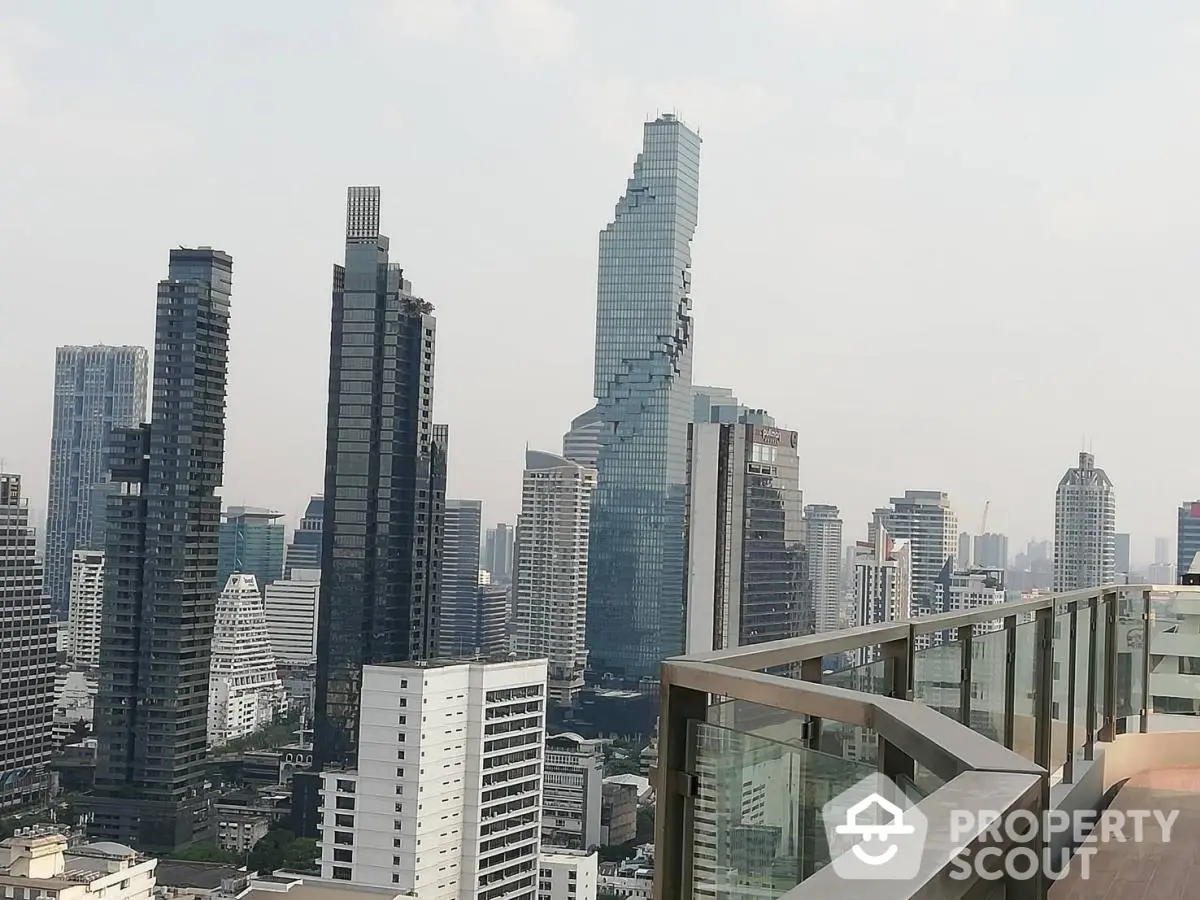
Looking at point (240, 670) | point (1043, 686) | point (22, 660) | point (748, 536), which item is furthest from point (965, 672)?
point (240, 670)

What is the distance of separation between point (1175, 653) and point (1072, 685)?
1.36 meters

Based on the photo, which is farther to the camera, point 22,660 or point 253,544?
point 253,544

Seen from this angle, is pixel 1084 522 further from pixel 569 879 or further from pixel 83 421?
pixel 83 421

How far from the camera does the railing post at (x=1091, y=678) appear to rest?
3990 mm

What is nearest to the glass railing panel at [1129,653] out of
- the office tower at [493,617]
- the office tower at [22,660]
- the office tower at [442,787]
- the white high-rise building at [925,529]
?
the office tower at [442,787]

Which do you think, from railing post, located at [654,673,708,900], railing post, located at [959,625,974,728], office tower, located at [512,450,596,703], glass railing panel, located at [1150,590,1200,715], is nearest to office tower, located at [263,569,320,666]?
office tower, located at [512,450,596,703]

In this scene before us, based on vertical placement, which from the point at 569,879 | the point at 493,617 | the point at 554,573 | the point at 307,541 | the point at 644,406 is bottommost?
the point at 569,879

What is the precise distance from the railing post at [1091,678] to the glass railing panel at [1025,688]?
0.73 metres

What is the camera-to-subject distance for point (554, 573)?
46469 mm

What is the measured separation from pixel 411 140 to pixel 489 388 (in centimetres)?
1073

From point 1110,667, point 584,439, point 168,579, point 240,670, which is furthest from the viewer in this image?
point 584,439

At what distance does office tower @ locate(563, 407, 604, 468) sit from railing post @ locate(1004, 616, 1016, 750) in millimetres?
49701

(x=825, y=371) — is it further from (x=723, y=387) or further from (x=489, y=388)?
(x=489, y=388)

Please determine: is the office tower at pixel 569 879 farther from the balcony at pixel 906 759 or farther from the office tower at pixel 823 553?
the balcony at pixel 906 759
